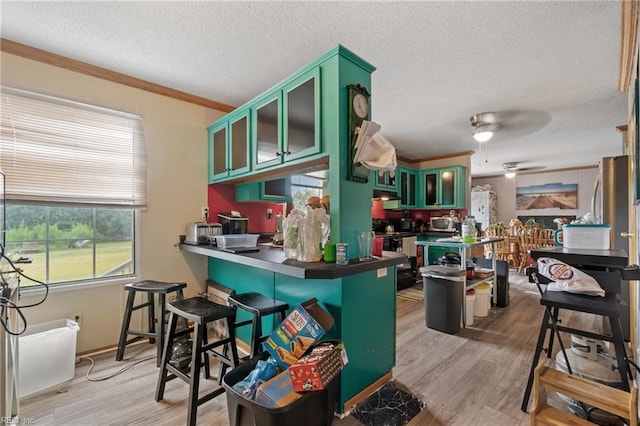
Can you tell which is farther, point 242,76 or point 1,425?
point 242,76

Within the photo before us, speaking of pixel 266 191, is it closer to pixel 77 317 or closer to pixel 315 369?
pixel 77 317

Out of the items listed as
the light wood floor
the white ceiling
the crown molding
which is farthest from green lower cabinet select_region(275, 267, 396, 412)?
the crown molding

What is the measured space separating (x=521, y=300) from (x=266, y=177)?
401cm

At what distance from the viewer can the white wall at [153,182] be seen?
7.48ft

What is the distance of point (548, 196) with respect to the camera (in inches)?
301

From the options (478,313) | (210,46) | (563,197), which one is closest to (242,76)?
(210,46)

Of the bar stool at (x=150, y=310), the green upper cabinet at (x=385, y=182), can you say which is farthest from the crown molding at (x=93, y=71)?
the green upper cabinet at (x=385, y=182)

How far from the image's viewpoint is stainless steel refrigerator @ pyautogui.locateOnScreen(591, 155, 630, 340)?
108 inches

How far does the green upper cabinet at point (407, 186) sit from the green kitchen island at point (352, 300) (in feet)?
12.1

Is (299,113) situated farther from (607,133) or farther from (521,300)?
(607,133)

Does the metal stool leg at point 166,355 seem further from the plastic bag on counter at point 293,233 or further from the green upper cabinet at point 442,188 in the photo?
the green upper cabinet at point 442,188

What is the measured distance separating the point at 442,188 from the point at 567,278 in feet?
13.7

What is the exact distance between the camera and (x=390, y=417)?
1726 mm

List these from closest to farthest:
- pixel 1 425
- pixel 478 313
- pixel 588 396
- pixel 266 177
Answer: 1. pixel 1 425
2. pixel 588 396
3. pixel 266 177
4. pixel 478 313
